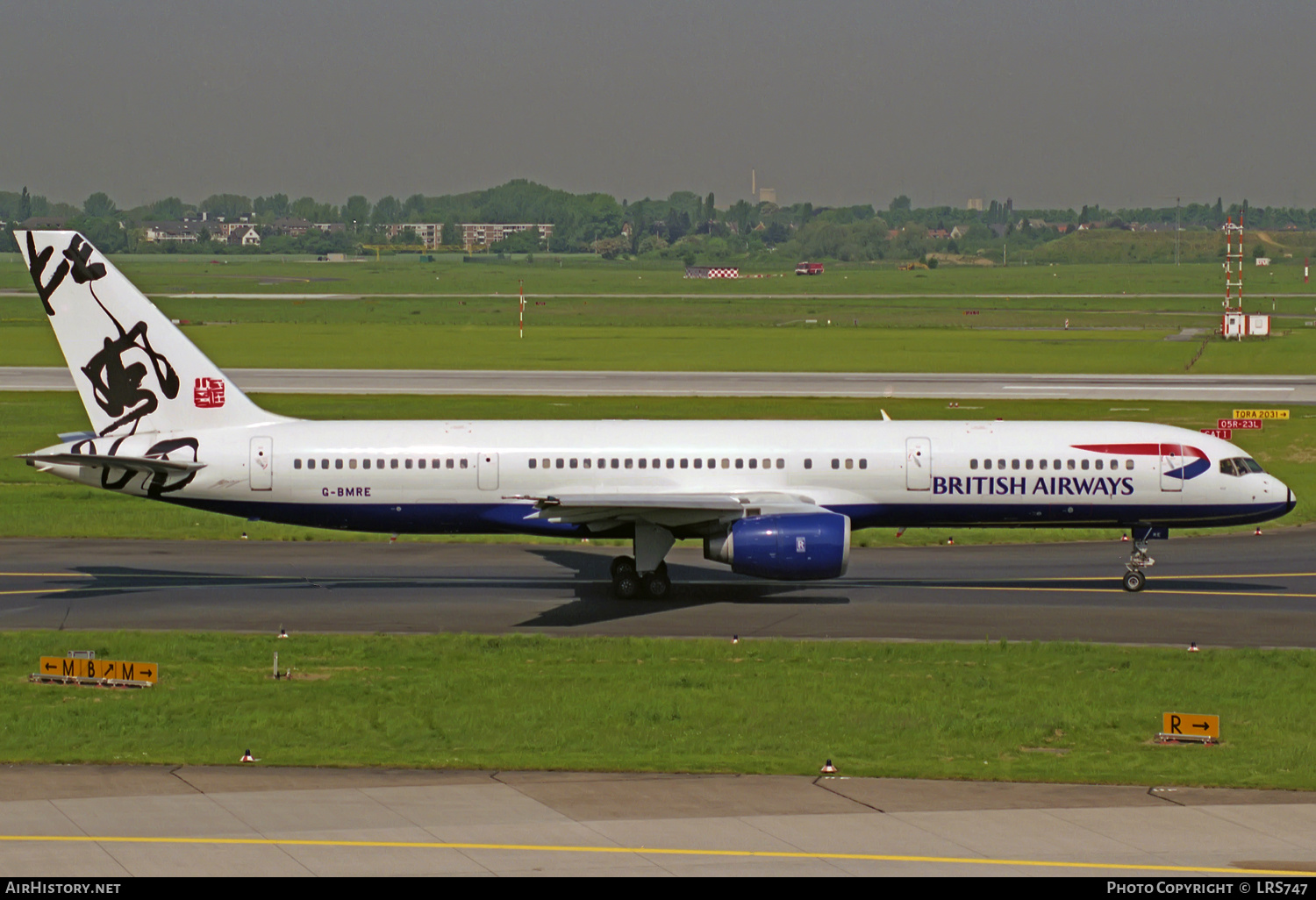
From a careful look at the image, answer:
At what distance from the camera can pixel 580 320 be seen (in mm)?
165750

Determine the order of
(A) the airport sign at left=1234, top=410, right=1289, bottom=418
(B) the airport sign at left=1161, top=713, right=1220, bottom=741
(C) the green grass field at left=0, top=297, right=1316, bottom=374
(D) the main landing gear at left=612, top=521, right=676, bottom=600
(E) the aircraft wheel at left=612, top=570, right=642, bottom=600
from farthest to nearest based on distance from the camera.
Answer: (C) the green grass field at left=0, top=297, right=1316, bottom=374
(A) the airport sign at left=1234, top=410, right=1289, bottom=418
(E) the aircraft wheel at left=612, top=570, right=642, bottom=600
(D) the main landing gear at left=612, top=521, right=676, bottom=600
(B) the airport sign at left=1161, top=713, right=1220, bottom=741

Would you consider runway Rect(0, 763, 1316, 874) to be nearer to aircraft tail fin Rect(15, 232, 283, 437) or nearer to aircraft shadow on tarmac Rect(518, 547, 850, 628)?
aircraft shadow on tarmac Rect(518, 547, 850, 628)

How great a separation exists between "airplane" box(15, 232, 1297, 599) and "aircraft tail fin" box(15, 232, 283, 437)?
4cm

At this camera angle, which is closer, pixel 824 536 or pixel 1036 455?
pixel 824 536

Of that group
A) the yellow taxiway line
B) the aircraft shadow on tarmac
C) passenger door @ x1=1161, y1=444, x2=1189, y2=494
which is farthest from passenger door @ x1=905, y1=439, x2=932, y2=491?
the yellow taxiway line

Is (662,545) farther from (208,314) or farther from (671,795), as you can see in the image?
(208,314)

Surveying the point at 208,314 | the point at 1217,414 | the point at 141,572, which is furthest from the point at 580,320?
the point at 141,572

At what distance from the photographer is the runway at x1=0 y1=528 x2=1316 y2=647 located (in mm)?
35875

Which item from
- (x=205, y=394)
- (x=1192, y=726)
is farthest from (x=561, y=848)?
(x=205, y=394)

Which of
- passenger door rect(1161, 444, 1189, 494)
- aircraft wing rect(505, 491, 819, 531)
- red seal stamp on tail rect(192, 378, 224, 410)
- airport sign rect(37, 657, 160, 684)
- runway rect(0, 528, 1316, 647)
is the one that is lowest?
runway rect(0, 528, 1316, 647)

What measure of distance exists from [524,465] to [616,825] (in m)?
20.3

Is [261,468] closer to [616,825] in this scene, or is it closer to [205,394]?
[205,394]

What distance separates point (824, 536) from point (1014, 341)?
101m
